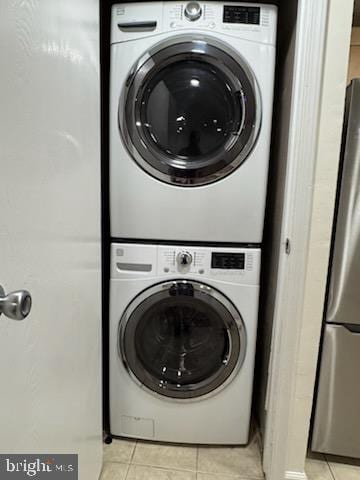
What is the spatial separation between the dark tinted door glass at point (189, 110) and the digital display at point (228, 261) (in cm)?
41

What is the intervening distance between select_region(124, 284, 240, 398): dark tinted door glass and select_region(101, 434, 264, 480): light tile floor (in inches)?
11.0

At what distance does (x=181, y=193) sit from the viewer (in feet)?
4.47

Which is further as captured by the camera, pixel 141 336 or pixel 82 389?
pixel 141 336

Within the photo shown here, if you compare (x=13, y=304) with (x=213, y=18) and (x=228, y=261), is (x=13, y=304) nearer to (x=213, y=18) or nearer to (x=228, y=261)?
(x=228, y=261)

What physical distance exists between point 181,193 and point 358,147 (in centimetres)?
67

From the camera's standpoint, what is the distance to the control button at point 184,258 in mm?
1392

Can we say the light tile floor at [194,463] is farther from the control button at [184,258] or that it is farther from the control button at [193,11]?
the control button at [193,11]

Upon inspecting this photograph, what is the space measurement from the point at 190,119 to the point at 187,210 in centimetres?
36

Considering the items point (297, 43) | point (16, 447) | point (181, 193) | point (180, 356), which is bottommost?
point (180, 356)

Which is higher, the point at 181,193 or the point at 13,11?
the point at 13,11

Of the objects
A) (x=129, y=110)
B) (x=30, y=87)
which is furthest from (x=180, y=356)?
(x=30, y=87)

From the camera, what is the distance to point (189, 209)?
4.51 ft

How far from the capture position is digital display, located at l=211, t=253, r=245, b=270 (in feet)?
4.57

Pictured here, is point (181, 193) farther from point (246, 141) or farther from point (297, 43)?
point (297, 43)
